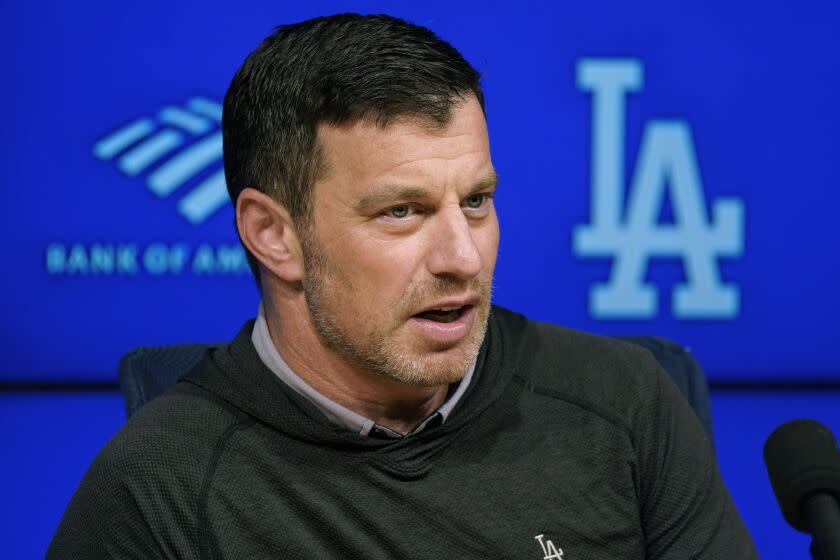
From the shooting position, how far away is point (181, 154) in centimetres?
232

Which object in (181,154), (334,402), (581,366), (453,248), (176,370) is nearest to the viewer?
(453,248)

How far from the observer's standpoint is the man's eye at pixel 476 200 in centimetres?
133

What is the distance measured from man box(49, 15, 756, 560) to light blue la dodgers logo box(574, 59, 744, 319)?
919mm

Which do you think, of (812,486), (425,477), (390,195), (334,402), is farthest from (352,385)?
(812,486)

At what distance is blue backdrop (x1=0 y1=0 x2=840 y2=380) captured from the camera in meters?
2.28

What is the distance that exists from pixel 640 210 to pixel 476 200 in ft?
3.52

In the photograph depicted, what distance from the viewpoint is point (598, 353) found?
1.51m

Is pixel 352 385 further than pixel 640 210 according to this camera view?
No

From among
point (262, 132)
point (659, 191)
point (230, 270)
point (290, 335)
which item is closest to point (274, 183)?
point (262, 132)

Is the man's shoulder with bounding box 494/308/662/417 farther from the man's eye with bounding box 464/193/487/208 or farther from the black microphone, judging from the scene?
the black microphone

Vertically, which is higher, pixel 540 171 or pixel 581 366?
pixel 540 171

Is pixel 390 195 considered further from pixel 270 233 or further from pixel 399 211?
pixel 270 233

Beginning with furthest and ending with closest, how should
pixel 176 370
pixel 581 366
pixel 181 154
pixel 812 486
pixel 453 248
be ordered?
pixel 181 154 < pixel 176 370 < pixel 581 366 < pixel 453 248 < pixel 812 486

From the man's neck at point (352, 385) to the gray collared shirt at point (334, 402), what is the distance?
0.01 meters
